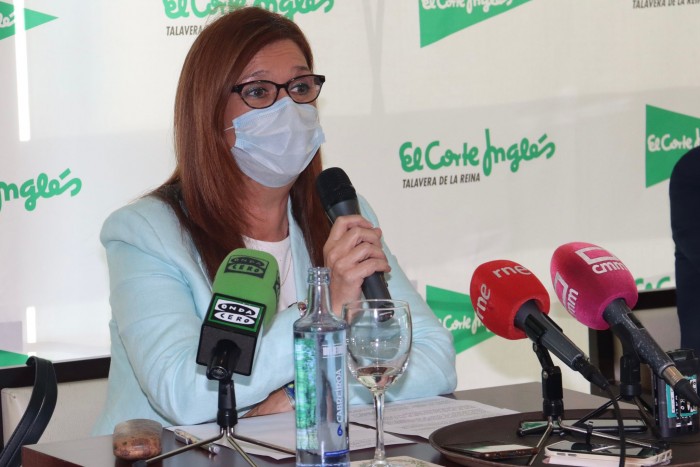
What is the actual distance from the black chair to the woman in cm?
21

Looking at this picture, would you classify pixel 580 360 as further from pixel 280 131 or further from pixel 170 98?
pixel 170 98

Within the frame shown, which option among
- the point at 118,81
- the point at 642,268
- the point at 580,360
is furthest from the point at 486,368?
the point at 580,360

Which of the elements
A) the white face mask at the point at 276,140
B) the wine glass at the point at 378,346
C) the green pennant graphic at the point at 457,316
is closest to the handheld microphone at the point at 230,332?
the wine glass at the point at 378,346

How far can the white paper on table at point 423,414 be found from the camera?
5.49 feet

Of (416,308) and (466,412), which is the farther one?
(416,308)

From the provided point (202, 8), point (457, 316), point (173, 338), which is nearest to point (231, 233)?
point (173, 338)

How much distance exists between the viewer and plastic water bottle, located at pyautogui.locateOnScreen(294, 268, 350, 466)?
130 centimetres

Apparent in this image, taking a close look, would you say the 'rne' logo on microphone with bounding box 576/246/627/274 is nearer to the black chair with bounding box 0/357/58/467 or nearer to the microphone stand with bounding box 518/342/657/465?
the microphone stand with bounding box 518/342/657/465

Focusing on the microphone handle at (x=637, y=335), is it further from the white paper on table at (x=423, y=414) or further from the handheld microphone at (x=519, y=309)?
the white paper on table at (x=423, y=414)

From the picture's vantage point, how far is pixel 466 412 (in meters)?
1.79

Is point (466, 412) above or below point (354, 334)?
below

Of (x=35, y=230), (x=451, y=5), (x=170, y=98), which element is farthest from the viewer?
(x=451, y=5)

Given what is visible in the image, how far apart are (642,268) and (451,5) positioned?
1398mm

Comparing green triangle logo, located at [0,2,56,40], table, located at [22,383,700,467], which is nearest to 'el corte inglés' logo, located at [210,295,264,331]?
table, located at [22,383,700,467]
